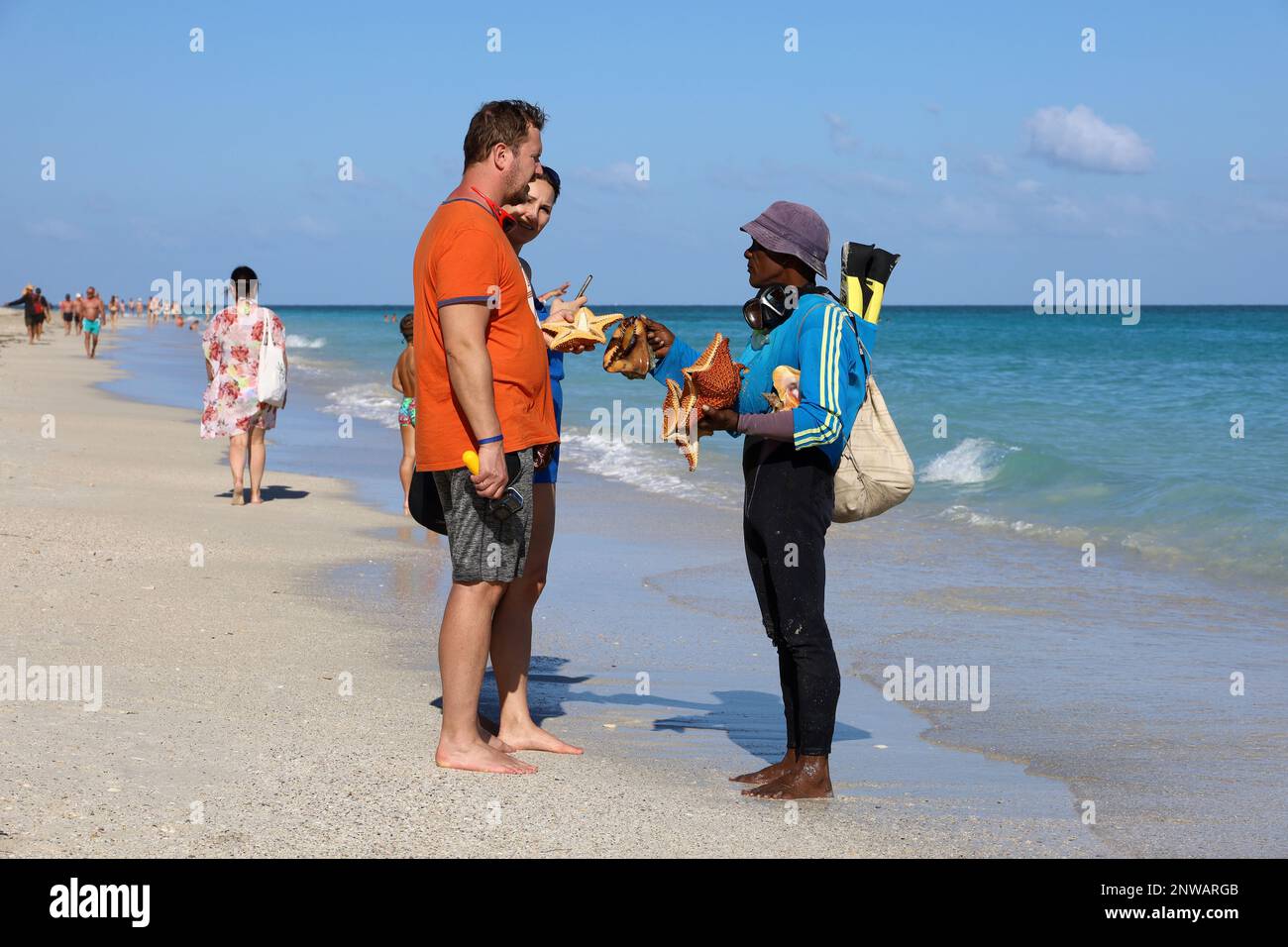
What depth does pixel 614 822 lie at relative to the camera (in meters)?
4.09

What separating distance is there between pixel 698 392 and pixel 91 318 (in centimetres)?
3476

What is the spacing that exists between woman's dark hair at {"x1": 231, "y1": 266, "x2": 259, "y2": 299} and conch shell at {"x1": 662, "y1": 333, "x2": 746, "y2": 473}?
684cm

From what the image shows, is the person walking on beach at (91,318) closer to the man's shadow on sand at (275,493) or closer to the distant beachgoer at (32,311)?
the distant beachgoer at (32,311)

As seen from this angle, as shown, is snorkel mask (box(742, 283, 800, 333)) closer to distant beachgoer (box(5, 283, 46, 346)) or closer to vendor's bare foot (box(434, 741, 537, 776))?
vendor's bare foot (box(434, 741, 537, 776))

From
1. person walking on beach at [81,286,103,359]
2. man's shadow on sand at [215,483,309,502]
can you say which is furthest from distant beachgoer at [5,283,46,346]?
man's shadow on sand at [215,483,309,502]

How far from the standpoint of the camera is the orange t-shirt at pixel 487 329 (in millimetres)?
4137

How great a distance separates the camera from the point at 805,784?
435cm

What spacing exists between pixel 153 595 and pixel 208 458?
7.21 m

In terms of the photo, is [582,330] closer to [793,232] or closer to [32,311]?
[793,232]

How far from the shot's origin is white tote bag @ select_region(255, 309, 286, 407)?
34.4 ft

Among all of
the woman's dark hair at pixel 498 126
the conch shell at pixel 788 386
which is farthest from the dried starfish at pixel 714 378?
the woman's dark hair at pixel 498 126

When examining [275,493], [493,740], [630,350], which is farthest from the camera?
[275,493]

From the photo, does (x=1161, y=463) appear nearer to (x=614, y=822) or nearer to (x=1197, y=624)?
(x=1197, y=624)

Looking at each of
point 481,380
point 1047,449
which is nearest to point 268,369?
point 481,380
